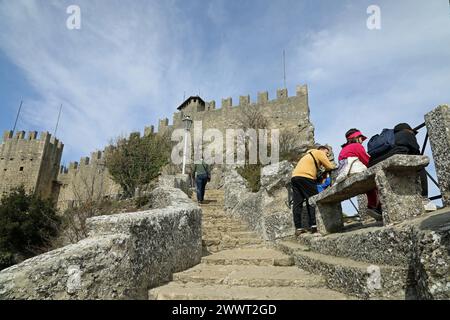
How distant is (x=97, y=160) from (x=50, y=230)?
1775 centimetres

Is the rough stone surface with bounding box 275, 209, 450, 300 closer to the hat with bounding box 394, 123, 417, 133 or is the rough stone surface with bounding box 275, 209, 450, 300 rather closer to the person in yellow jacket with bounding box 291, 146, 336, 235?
the person in yellow jacket with bounding box 291, 146, 336, 235

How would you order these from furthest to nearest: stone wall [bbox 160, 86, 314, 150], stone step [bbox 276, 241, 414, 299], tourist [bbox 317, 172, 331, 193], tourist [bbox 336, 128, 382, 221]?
stone wall [bbox 160, 86, 314, 150] < tourist [bbox 317, 172, 331, 193] < tourist [bbox 336, 128, 382, 221] < stone step [bbox 276, 241, 414, 299]

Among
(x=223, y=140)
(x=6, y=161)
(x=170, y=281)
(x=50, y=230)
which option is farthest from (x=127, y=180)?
(x=6, y=161)

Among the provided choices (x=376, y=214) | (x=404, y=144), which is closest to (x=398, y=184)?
(x=404, y=144)

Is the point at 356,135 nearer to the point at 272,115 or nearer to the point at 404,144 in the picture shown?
the point at 404,144

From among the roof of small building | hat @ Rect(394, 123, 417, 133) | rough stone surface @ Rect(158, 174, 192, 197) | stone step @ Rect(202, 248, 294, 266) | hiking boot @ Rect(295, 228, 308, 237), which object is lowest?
stone step @ Rect(202, 248, 294, 266)

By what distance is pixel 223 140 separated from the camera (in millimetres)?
25625

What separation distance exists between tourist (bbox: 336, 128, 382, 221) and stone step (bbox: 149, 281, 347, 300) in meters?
1.39

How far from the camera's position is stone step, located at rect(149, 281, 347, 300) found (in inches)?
103

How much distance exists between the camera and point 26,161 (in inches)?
1073

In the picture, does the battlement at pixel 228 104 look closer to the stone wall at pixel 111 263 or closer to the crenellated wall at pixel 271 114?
the crenellated wall at pixel 271 114

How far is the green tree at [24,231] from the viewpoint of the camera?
11977 millimetres

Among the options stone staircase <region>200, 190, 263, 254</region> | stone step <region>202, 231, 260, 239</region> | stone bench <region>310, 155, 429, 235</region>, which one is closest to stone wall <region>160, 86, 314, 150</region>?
stone staircase <region>200, 190, 263, 254</region>

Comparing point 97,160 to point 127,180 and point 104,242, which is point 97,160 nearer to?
point 127,180
